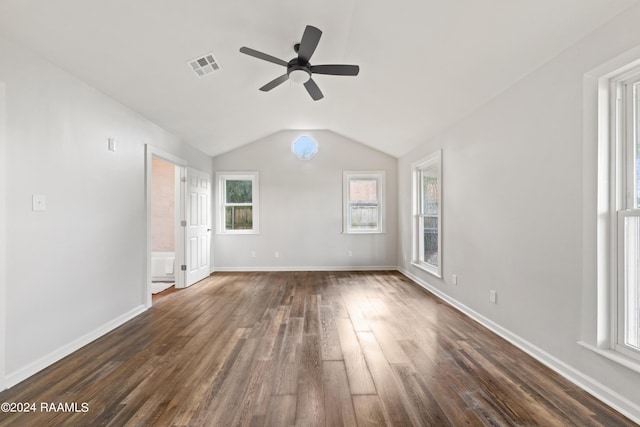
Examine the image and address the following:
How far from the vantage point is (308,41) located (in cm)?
241

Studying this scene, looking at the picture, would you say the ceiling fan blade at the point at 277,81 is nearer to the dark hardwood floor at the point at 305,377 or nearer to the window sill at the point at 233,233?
the dark hardwood floor at the point at 305,377

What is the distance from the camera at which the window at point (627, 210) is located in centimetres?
178

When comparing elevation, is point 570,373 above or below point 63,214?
below

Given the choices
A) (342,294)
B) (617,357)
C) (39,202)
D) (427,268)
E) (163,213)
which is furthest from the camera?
(163,213)

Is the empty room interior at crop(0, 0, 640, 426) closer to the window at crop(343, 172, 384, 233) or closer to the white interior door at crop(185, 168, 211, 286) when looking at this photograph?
the white interior door at crop(185, 168, 211, 286)

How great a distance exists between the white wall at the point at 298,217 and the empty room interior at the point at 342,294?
1.93 m

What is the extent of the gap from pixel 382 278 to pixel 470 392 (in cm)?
359

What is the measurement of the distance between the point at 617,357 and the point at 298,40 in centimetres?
348

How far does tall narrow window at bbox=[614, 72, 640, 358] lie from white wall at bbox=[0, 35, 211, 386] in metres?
4.05

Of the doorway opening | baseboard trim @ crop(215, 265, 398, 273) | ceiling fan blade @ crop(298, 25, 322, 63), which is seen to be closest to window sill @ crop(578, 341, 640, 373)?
ceiling fan blade @ crop(298, 25, 322, 63)

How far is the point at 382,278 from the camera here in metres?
5.49

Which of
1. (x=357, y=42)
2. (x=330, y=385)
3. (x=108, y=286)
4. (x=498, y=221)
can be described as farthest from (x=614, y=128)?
(x=108, y=286)

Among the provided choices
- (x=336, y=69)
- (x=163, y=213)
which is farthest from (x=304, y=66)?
(x=163, y=213)

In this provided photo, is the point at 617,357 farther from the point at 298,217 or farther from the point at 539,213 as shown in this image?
the point at 298,217
